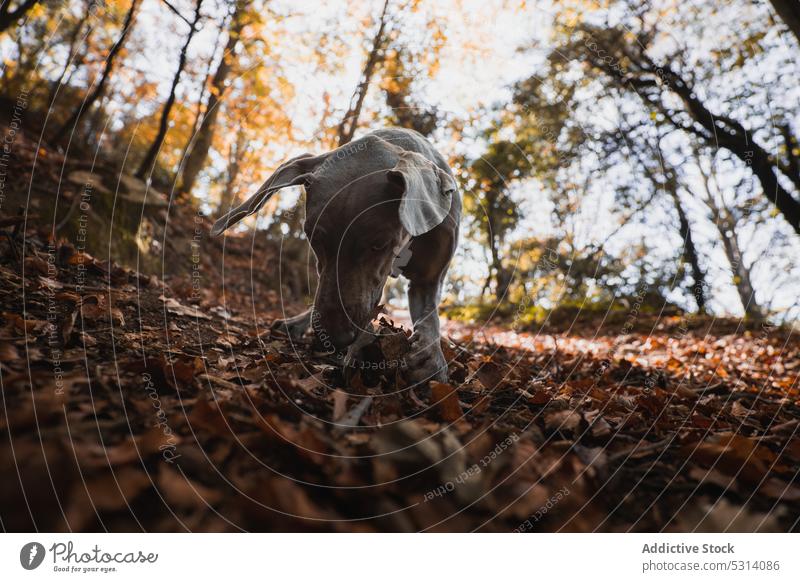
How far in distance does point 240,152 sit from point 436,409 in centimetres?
1599

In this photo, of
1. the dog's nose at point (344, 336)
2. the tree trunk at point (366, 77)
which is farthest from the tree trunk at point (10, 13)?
the dog's nose at point (344, 336)

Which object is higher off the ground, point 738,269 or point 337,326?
point 738,269

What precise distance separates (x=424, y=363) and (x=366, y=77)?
5580 millimetres

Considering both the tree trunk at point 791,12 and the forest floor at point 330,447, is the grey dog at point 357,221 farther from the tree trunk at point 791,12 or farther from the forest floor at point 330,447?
the tree trunk at point 791,12

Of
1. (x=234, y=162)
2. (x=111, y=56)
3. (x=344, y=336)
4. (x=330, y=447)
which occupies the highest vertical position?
(x=234, y=162)

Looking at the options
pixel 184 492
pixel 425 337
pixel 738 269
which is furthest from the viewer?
pixel 738 269

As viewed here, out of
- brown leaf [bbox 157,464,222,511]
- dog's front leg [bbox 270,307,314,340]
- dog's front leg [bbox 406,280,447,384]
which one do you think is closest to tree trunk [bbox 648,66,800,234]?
dog's front leg [bbox 406,280,447,384]

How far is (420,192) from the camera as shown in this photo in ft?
8.70

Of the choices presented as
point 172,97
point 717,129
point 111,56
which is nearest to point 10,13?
point 172,97

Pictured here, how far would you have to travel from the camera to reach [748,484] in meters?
1.65

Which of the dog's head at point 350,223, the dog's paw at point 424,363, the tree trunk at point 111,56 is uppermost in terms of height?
the tree trunk at point 111,56

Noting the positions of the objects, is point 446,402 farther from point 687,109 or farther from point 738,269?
point 738,269

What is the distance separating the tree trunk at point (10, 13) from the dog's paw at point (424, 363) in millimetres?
6176

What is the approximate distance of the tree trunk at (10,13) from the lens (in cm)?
495
